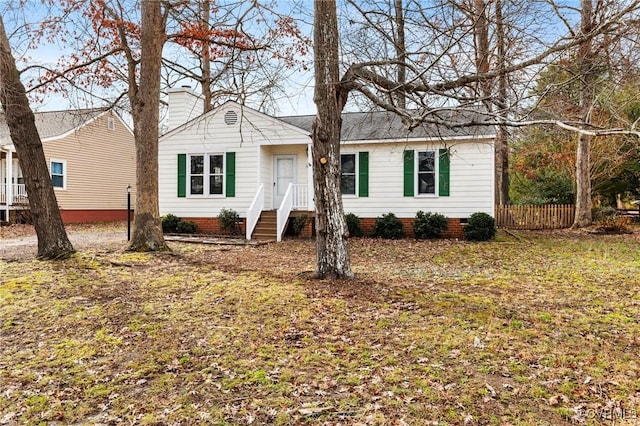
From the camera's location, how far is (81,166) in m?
21.7

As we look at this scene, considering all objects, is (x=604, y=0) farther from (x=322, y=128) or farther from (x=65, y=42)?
(x=65, y=42)

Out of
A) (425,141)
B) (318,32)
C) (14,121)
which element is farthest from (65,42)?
(425,141)

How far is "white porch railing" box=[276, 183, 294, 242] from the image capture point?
14.1 metres

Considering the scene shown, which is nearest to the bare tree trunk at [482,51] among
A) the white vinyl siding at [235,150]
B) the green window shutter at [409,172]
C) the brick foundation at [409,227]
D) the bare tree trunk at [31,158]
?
the green window shutter at [409,172]

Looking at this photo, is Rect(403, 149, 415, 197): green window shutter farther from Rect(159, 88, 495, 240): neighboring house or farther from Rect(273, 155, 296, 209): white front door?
Rect(273, 155, 296, 209): white front door

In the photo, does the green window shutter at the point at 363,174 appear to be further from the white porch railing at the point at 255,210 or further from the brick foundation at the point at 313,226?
the white porch railing at the point at 255,210

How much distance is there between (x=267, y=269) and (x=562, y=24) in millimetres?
6799

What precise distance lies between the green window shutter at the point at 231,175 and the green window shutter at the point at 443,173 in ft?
22.3

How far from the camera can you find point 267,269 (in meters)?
8.73

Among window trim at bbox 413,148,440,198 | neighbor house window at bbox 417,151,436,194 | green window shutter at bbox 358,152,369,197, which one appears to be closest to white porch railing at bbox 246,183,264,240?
green window shutter at bbox 358,152,369,197

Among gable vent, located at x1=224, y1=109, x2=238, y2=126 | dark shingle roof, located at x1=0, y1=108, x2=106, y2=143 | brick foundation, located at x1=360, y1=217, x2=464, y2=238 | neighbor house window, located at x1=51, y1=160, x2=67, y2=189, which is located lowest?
brick foundation, located at x1=360, y1=217, x2=464, y2=238

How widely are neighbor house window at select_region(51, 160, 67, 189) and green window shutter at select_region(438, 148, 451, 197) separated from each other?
16.5 m

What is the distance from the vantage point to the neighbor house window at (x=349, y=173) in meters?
15.5

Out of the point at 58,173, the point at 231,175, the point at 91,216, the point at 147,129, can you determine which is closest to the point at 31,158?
the point at 147,129
